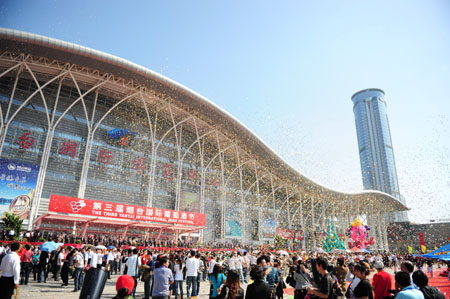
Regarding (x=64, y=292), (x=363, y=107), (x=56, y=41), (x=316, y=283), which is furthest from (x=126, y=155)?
(x=363, y=107)

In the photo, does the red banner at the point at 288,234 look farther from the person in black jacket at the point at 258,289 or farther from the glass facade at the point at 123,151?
the person in black jacket at the point at 258,289

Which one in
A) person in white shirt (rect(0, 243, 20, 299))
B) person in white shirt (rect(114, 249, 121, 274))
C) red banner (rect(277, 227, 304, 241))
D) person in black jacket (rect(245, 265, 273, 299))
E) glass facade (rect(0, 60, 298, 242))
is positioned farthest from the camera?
red banner (rect(277, 227, 304, 241))

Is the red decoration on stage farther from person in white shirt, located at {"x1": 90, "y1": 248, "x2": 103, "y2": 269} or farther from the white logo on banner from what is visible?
person in white shirt, located at {"x1": 90, "y1": 248, "x2": 103, "y2": 269}

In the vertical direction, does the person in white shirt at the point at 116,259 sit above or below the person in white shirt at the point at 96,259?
below

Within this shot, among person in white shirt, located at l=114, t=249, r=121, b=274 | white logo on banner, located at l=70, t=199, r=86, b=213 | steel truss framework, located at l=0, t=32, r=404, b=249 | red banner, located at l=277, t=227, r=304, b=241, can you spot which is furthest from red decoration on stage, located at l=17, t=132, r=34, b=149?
red banner, located at l=277, t=227, r=304, b=241

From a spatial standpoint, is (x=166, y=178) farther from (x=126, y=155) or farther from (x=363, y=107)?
(x=363, y=107)

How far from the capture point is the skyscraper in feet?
424

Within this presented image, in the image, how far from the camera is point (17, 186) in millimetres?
23953

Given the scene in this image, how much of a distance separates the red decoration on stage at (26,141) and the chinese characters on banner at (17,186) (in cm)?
176

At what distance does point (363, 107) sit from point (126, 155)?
137985mm

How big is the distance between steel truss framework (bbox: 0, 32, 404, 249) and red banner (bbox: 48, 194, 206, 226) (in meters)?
3.02

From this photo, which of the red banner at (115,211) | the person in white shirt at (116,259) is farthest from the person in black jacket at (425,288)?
the red banner at (115,211)

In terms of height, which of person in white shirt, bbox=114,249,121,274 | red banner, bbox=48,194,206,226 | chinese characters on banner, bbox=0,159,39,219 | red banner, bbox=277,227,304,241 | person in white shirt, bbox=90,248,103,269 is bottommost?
person in white shirt, bbox=114,249,121,274

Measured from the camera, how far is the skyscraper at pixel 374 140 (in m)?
129
